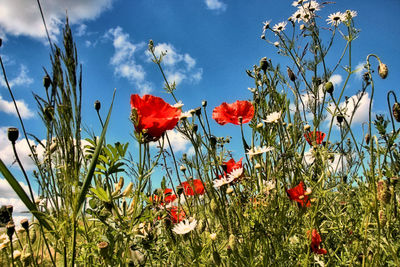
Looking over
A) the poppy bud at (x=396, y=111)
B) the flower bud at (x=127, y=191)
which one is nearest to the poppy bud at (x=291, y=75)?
the poppy bud at (x=396, y=111)

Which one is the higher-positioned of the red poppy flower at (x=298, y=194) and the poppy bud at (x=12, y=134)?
the poppy bud at (x=12, y=134)

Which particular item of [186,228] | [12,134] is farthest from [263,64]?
[12,134]

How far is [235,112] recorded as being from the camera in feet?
5.96

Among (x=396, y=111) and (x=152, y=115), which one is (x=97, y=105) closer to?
(x=152, y=115)

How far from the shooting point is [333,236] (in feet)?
5.85

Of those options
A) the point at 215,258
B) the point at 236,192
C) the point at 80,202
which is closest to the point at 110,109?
the point at 80,202

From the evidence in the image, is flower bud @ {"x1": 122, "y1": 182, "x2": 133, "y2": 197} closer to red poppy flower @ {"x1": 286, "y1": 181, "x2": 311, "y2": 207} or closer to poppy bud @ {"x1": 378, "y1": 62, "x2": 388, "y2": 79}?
red poppy flower @ {"x1": 286, "y1": 181, "x2": 311, "y2": 207}

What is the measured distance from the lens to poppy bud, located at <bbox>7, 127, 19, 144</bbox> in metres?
1.02

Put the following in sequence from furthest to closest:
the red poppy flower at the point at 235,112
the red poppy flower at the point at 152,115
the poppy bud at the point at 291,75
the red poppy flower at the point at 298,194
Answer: the poppy bud at the point at 291,75, the red poppy flower at the point at 235,112, the red poppy flower at the point at 298,194, the red poppy flower at the point at 152,115

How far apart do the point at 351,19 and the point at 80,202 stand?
7.16ft

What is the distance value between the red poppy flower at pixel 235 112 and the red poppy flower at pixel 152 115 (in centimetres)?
62

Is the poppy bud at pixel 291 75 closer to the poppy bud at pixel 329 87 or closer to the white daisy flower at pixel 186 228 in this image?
the poppy bud at pixel 329 87

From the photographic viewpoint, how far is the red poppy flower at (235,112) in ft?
5.83

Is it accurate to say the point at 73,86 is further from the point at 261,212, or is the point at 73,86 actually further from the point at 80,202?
the point at 261,212
